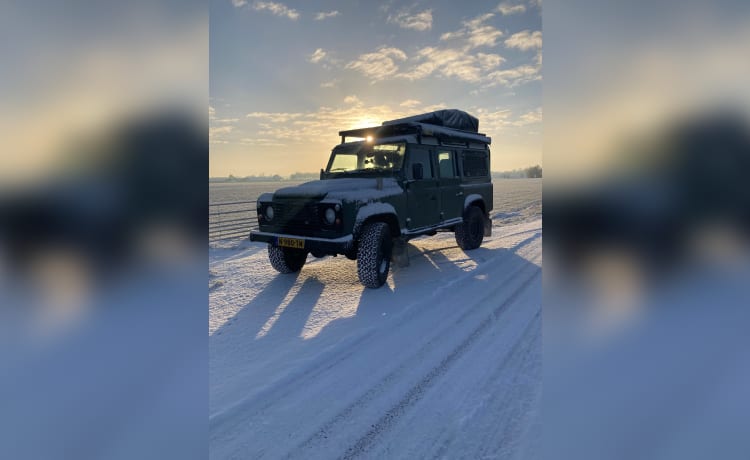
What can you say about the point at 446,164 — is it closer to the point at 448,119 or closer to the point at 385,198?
the point at 448,119

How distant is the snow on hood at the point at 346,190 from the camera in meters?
4.89

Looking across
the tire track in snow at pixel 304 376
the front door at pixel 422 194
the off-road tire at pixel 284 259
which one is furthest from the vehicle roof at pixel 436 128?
the tire track in snow at pixel 304 376

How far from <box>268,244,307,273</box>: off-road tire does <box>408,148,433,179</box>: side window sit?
7.15 ft

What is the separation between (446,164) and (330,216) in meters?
3.05

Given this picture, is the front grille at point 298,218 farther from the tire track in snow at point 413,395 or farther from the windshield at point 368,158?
the tire track in snow at point 413,395

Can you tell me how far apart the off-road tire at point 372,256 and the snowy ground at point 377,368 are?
194mm

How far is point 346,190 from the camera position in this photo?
17.0ft

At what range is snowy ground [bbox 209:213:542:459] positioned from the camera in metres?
2.15

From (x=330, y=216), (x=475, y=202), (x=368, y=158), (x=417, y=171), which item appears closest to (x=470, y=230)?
(x=475, y=202)

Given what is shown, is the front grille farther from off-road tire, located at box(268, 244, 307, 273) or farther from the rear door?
the rear door

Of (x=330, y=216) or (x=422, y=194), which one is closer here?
(x=330, y=216)

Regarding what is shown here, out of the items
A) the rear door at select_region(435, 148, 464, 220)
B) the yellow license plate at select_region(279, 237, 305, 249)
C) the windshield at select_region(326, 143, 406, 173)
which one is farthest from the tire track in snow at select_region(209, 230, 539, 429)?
the rear door at select_region(435, 148, 464, 220)
